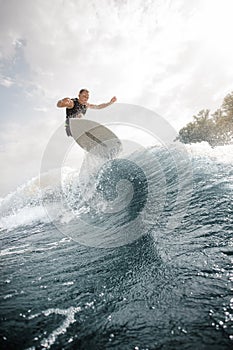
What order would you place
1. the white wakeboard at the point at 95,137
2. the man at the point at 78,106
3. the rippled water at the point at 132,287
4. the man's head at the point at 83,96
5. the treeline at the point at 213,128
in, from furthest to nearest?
the treeline at the point at 213,128 → the white wakeboard at the point at 95,137 → the man's head at the point at 83,96 → the man at the point at 78,106 → the rippled water at the point at 132,287

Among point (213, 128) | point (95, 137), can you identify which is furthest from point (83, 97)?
point (213, 128)

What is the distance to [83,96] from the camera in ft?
33.4

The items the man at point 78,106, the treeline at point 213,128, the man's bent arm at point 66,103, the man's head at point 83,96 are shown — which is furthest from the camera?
the treeline at point 213,128

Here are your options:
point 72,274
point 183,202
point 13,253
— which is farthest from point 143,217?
point 13,253

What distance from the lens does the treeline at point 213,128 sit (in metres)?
43.2

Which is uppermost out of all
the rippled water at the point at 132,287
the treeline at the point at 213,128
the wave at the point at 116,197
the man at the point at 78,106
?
the treeline at the point at 213,128

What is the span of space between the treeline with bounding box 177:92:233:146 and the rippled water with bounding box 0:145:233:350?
138ft

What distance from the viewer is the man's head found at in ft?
33.1

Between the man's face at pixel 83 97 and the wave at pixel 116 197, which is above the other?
the man's face at pixel 83 97

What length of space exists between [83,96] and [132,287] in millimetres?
8720

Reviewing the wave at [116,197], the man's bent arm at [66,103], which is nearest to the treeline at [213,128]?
the wave at [116,197]

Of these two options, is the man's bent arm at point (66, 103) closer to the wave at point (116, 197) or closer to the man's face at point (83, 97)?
the man's face at point (83, 97)

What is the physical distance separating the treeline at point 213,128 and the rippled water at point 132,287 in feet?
138

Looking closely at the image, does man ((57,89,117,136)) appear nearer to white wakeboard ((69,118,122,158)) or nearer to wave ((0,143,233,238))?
white wakeboard ((69,118,122,158))
